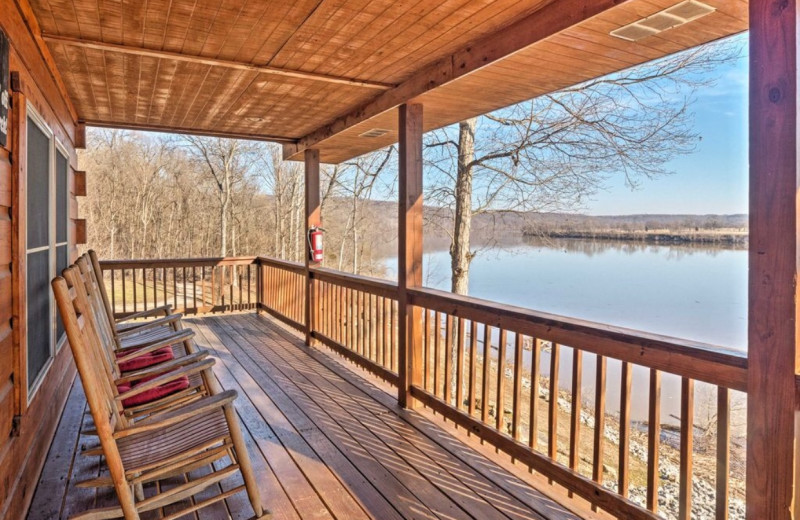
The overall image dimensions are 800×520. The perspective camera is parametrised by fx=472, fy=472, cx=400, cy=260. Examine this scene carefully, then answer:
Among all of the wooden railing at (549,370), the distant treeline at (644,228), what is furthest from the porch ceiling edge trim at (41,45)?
the distant treeline at (644,228)

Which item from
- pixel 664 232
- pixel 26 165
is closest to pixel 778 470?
pixel 26 165

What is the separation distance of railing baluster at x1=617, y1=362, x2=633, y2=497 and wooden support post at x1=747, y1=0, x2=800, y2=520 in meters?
0.52

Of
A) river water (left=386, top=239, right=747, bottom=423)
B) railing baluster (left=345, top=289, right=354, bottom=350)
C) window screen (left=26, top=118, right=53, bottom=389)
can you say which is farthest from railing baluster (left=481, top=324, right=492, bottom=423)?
river water (left=386, top=239, right=747, bottom=423)

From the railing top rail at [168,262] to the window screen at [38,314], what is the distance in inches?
145

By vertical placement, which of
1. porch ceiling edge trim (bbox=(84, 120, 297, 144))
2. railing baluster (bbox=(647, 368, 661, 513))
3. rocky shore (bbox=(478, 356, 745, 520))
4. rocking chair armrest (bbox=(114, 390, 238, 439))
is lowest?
rocky shore (bbox=(478, 356, 745, 520))

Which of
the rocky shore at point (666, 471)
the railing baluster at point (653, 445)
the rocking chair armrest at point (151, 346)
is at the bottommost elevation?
the rocky shore at point (666, 471)

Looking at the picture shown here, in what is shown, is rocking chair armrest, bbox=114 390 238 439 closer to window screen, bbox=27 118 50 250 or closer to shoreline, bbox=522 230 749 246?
window screen, bbox=27 118 50 250

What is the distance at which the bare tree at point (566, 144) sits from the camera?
762 centimetres

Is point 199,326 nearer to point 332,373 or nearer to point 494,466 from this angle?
point 332,373

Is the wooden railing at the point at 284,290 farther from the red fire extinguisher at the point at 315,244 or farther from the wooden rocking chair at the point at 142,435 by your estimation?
the wooden rocking chair at the point at 142,435

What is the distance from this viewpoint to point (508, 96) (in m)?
3.43

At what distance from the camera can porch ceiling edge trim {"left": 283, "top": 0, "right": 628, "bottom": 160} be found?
7.14ft

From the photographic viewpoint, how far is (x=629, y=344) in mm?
2021

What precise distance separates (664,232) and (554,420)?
5.44 m
